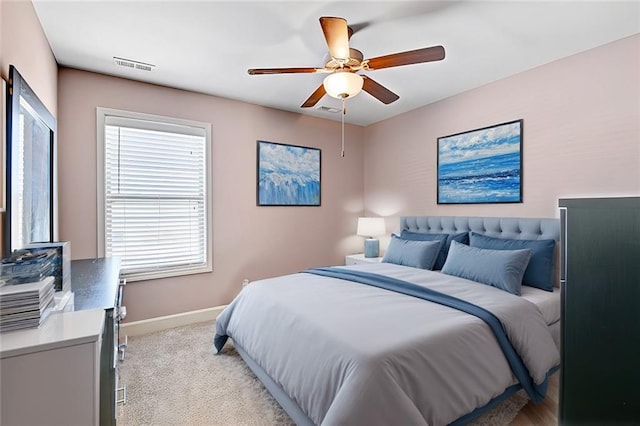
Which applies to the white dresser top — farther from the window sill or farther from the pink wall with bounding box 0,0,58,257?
the window sill

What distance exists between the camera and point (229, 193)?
3.75 metres

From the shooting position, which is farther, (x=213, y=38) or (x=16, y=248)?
(x=213, y=38)

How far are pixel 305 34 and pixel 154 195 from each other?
7.41 feet

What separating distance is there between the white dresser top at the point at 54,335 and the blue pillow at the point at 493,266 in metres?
2.63

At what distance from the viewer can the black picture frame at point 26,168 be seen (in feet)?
4.92

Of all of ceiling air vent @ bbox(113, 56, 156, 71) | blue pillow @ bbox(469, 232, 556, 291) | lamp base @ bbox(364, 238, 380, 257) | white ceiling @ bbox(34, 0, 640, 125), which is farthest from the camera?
lamp base @ bbox(364, 238, 380, 257)

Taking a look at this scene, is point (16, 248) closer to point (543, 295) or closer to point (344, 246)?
point (543, 295)

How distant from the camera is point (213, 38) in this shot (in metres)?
2.40

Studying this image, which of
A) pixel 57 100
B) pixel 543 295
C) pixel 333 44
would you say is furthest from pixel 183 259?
→ pixel 543 295

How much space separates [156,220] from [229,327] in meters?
1.53

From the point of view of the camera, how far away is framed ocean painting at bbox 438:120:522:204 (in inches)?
122

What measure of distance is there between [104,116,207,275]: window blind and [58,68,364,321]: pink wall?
0.46 feet

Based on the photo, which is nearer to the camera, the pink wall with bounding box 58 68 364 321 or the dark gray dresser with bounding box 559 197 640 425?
the dark gray dresser with bounding box 559 197 640 425

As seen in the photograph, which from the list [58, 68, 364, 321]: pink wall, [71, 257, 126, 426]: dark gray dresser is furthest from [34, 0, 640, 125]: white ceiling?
[71, 257, 126, 426]: dark gray dresser
